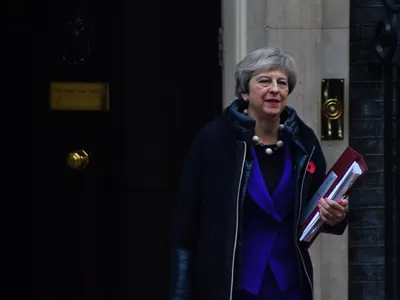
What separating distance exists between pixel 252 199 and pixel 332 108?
1.45 metres

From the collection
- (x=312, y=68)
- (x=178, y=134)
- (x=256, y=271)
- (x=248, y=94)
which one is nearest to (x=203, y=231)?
(x=256, y=271)

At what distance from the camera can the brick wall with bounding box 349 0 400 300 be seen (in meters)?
5.04

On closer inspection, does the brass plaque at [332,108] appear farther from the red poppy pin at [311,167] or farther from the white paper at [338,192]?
the white paper at [338,192]

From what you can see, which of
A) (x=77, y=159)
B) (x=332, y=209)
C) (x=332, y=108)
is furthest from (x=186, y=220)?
(x=77, y=159)

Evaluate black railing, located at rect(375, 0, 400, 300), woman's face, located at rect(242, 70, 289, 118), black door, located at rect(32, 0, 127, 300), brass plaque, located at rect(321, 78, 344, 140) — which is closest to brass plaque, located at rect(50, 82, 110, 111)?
black door, located at rect(32, 0, 127, 300)

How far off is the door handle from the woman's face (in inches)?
80.0

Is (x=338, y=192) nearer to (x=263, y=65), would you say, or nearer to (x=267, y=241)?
(x=267, y=241)

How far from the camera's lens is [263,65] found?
3531 millimetres

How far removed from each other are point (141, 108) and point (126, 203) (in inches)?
22.0

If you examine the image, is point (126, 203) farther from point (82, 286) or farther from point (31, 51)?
point (31, 51)

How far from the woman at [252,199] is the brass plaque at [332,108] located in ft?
3.77

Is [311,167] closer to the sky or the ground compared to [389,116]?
closer to the ground

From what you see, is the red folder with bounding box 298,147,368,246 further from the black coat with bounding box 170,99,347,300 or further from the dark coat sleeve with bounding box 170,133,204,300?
the dark coat sleeve with bounding box 170,133,204,300

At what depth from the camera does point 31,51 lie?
5.37 metres
